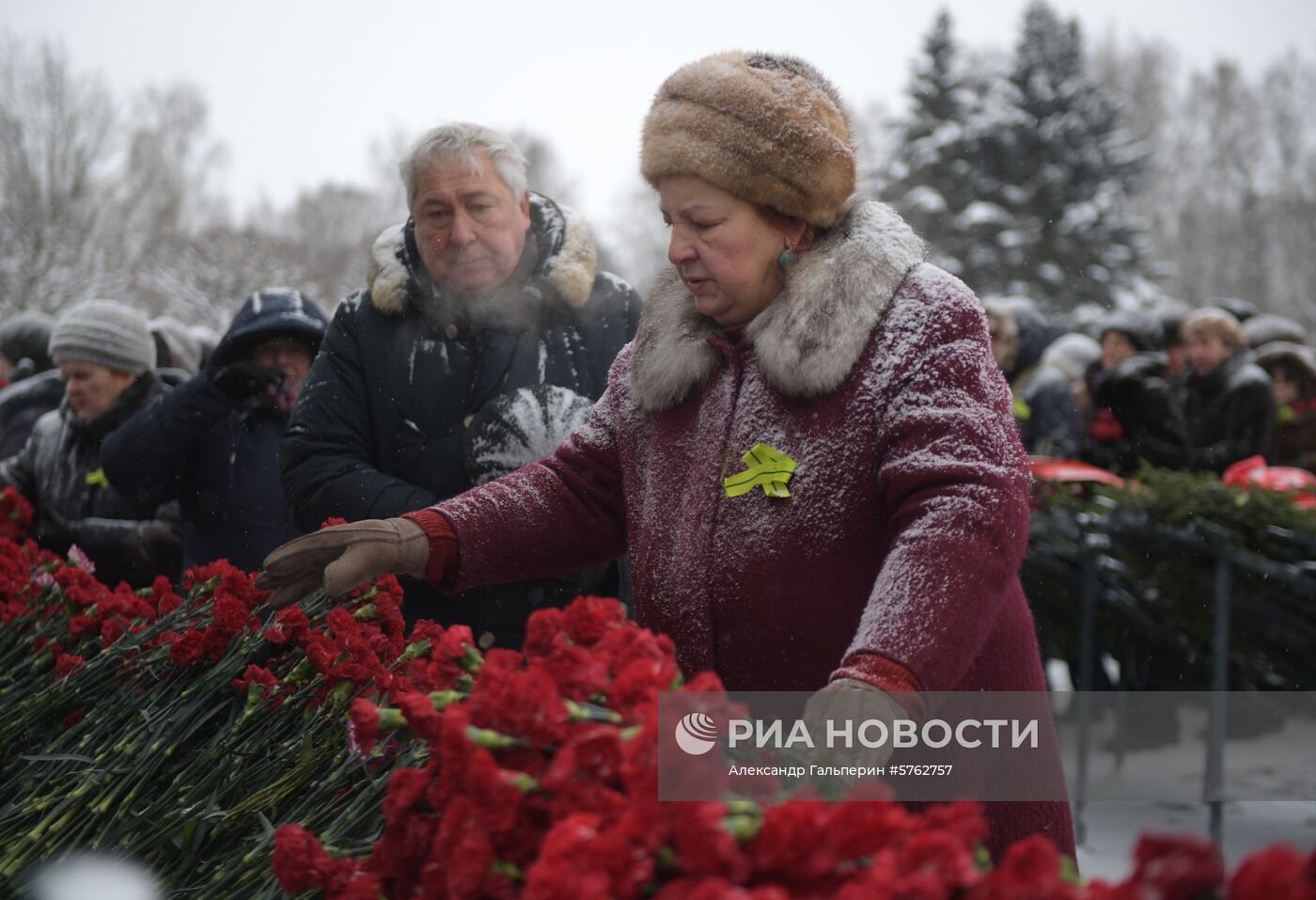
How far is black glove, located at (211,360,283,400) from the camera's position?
11.5ft

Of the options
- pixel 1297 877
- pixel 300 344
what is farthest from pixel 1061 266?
pixel 1297 877

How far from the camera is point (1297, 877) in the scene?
0.84 meters

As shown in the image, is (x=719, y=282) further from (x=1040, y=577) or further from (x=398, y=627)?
(x=1040, y=577)

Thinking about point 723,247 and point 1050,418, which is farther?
point 1050,418

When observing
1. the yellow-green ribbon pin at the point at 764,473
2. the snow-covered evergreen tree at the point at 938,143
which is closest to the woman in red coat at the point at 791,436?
the yellow-green ribbon pin at the point at 764,473

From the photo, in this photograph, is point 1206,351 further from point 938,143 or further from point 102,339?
point 938,143

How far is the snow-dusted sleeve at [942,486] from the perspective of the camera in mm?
1542

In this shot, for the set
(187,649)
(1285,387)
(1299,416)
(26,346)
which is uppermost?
(1285,387)

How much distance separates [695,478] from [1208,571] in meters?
3.52

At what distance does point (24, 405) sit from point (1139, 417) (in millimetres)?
5394

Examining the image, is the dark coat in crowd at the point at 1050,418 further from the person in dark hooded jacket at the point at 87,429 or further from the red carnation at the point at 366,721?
the red carnation at the point at 366,721

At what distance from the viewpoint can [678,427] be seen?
6.55 ft

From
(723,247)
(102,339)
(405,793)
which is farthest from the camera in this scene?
(102,339)

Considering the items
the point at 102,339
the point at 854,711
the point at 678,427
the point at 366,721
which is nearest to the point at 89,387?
the point at 102,339
